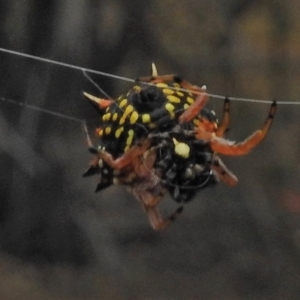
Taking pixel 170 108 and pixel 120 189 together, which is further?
pixel 120 189

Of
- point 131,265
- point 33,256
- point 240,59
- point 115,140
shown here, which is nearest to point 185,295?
point 131,265

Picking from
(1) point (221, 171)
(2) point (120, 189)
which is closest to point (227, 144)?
(1) point (221, 171)

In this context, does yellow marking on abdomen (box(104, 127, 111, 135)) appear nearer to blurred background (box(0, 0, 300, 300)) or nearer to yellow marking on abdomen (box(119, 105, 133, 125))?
yellow marking on abdomen (box(119, 105, 133, 125))

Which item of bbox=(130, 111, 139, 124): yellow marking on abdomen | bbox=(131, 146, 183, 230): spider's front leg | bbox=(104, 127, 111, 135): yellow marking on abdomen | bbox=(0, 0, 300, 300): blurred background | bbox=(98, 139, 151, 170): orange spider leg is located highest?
bbox=(130, 111, 139, 124): yellow marking on abdomen

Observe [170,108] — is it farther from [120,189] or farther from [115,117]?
[120,189]

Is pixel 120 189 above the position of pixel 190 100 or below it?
below

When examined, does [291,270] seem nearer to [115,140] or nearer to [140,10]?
[140,10]

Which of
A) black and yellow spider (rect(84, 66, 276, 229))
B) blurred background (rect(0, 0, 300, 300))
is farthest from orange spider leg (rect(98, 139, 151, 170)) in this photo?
blurred background (rect(0, 0, 300, 300))
